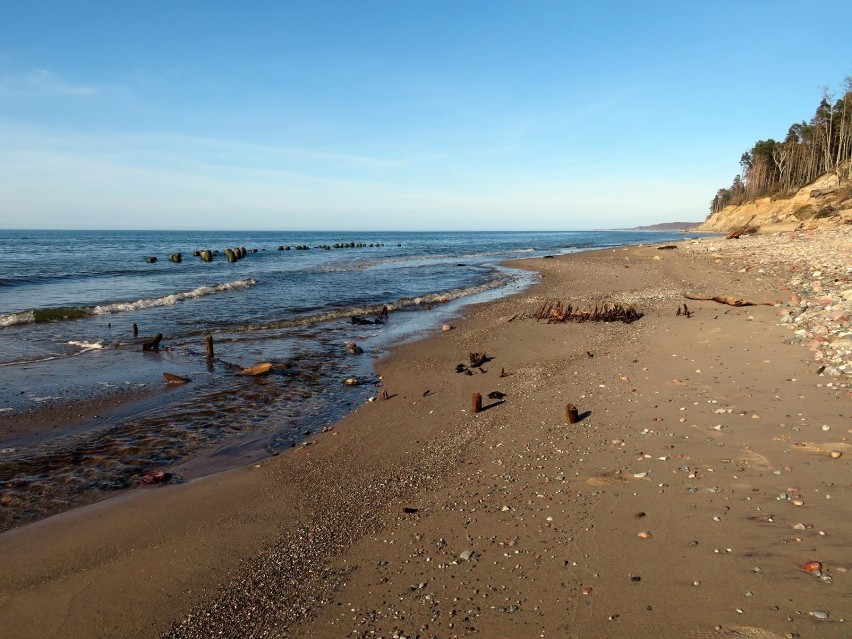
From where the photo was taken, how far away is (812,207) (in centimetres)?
4866

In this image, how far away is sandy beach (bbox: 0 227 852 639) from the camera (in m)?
3.58

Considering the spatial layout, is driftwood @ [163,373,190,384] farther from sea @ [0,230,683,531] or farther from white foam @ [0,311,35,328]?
white foam @ [0,311,35,328]

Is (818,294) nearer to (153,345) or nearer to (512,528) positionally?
(512,528)

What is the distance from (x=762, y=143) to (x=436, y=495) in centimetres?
10087

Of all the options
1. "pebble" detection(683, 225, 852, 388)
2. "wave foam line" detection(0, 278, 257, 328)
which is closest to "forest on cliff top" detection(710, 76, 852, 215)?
"pebble" detection(683, 225, 852, 388)

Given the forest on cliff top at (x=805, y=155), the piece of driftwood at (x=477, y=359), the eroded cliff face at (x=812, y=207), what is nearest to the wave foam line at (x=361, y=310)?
the piece of driftwood at (x=477, y=359)

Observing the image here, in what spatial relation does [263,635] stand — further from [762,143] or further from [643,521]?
[762,143]

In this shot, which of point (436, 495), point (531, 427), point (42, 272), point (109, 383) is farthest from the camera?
point (42, 272)

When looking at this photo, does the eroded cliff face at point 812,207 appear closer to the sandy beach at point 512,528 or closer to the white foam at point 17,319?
the sandy beach at point 512,528

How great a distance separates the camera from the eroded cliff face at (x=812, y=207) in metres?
43.4

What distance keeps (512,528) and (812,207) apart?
59.8 metres

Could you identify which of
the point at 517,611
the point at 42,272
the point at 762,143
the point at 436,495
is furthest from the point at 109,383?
the point at 762,143

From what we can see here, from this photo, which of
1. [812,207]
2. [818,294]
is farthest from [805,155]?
[818,294]

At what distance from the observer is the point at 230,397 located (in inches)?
387
